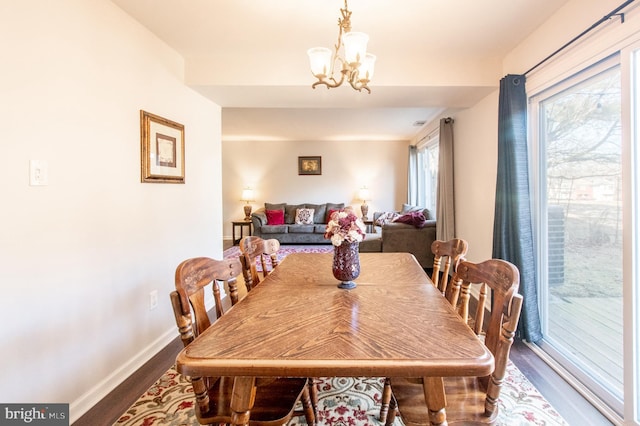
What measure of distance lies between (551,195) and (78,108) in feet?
10.1

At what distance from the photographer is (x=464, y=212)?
3.59 meters

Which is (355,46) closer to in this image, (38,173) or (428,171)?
(38,173)

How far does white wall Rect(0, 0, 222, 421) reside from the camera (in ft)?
4.44

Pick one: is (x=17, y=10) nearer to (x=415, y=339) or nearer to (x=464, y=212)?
(x=415, y=339)

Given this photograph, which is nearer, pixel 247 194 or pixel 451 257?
pixel 451 257

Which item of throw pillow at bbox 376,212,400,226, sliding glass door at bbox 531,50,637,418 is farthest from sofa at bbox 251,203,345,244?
sliding glass door at bbox 531,50,637,418

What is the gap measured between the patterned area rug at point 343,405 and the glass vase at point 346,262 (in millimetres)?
725

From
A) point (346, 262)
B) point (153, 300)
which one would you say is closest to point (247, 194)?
point (153, 300)

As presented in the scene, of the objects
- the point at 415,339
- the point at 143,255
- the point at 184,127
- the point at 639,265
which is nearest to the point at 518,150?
the point at 639,265

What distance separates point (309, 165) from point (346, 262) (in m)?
6.10

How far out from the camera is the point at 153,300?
227cm

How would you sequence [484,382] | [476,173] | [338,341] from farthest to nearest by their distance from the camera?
[476,173]
[484,382]
[338,341]

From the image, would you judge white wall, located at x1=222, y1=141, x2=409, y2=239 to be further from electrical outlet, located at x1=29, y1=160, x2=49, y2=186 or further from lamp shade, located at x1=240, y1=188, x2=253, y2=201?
electrical outlet, located at x1=29, y1=160, x2=49, y2=186

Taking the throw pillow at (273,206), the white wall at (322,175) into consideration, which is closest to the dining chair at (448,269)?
the throw pillow at (273,206)
